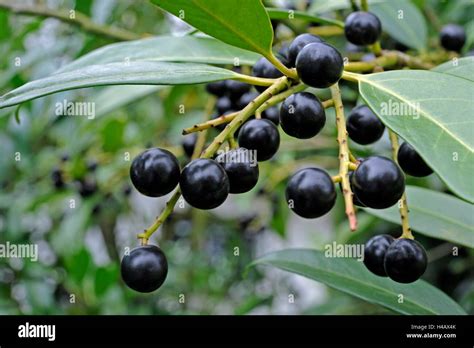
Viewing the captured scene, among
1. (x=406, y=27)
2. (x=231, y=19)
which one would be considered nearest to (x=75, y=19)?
(x=406, y=27)

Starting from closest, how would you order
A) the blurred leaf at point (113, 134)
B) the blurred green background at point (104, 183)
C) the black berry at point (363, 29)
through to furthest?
1. the black berry at point (363, 29)
2. the blurred green background at point (104, 183)
3. the blurred leaf at point (113, 134)

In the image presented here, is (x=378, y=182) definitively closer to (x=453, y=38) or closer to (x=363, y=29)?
(x=363, y=29)

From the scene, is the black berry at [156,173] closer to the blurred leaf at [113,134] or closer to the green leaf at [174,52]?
the green leaf at [174,52]

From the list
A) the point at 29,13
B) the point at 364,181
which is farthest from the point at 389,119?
the point at 29,13

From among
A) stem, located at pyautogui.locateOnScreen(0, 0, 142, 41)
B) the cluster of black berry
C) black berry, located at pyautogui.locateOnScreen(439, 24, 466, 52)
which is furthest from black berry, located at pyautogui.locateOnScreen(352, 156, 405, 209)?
stem, located at pyautogui.locateOnScreen(0, 0, 142, 41)

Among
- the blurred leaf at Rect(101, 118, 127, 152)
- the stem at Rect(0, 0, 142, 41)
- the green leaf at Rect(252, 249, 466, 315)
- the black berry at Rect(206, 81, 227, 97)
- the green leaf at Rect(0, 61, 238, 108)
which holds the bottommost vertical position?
the green leaf at Rect(252, 249, 466, 315)

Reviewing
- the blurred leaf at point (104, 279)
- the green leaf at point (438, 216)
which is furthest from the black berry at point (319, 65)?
the blurred leaf at point (104, 279)

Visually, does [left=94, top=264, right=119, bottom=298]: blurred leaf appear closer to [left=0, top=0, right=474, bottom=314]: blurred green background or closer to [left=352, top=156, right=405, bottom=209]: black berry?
[left=0, top=0, right=474, bottom=314]: blurred green background
